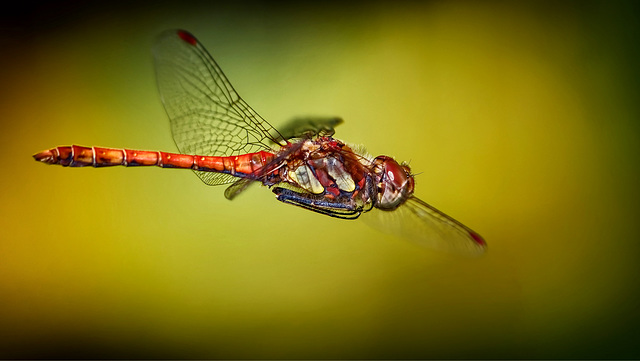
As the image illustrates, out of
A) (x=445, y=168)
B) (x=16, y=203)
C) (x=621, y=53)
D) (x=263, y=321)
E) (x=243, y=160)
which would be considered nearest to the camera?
(x=243, y=160)

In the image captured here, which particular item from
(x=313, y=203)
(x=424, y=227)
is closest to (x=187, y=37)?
(x=313, y=203)

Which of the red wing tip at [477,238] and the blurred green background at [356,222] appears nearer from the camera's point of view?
the red wing tip at [477,238]

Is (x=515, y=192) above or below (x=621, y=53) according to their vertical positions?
below

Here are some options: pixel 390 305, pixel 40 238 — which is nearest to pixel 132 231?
pixel 40 238

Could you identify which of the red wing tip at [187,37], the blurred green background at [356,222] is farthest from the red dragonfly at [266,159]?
the blurred green background at [356,222]

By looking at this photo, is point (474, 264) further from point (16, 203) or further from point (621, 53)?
point (16, 203)

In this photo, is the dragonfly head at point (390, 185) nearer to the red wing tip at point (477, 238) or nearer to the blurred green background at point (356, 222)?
the red wing tip at point (477, 238)

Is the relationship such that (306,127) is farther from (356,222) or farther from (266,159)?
(356,222)

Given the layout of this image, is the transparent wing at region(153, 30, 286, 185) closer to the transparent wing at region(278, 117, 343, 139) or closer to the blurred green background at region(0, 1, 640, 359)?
the transparent wing at region(278, 117, 343, 139)

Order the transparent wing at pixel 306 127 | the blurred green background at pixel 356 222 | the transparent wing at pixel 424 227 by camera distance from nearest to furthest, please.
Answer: the transparent wing at pixel 306 127 < the transparent wing at pixel 424 227 < the blurred green background at pixel 356 222
